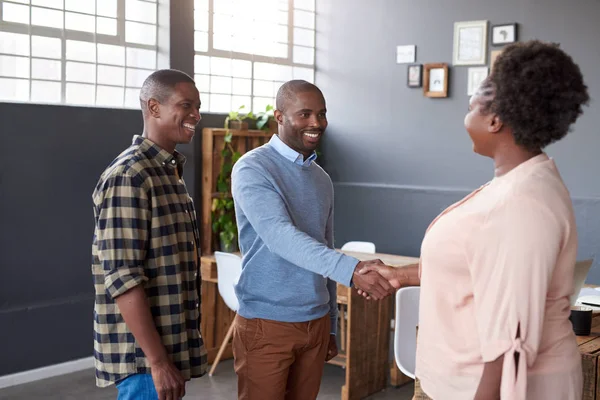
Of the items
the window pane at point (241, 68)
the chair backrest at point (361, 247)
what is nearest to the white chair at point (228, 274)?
the chair backrest at point (361, 247)

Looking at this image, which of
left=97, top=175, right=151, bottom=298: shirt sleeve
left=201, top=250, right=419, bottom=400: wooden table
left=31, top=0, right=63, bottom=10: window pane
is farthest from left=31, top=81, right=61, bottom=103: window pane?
left=97, top=175, right=151, bottom=298: shirt sleeve

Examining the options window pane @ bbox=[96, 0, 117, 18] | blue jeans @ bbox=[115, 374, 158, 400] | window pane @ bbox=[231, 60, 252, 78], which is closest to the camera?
blue jeans @ bbox=[115, 374, 158, 400]

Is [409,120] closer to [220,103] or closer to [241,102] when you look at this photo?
[241,102]

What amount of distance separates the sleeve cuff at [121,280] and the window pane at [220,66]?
438 cm

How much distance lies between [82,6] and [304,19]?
241 centimetres

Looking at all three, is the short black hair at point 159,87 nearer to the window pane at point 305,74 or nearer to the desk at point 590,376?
the desk at point 590,376

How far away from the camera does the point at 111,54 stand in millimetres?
5379

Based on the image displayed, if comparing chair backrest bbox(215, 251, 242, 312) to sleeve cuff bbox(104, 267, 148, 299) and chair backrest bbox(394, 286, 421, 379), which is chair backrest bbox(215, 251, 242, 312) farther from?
sleeve cuff bbox(104, 267, 148, 299)

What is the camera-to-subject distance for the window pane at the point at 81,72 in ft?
16.9

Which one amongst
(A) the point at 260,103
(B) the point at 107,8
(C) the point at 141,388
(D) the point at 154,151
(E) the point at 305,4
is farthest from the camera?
(E) the point at 305,4

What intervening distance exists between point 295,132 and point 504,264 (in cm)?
136

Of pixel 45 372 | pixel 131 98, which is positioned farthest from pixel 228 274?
pixel 131 98

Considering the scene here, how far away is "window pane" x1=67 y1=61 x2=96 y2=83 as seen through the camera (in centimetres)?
514

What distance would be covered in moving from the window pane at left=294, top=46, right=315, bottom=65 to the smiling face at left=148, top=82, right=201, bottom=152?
15.3 ft
